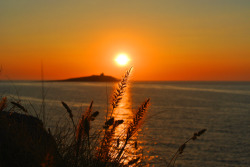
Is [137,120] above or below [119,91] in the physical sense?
below

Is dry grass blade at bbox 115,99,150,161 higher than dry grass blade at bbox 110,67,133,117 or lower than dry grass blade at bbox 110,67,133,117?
lower

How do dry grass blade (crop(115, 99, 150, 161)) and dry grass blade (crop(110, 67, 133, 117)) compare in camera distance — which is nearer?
dry grass blade (crop(115, 99, 150, 161))

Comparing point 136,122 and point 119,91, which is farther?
point 119,91

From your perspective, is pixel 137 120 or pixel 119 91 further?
pixel 119 91

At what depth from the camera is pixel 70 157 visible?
3.11 metres

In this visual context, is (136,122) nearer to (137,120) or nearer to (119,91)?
(137,120)

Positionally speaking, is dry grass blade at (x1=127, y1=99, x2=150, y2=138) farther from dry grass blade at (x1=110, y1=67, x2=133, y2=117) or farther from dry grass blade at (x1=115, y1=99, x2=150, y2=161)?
dry grass blade at (x1=110, y1=67, x2=133, y2=117)

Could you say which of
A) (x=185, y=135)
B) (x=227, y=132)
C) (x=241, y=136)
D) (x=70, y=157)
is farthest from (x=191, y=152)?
(x=70, y=157)

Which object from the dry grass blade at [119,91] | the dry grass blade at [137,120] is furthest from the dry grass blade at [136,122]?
the dry grass blade at [119,91]

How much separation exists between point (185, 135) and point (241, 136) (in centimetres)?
380

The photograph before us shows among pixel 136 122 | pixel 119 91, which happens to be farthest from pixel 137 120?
pixel 119 91

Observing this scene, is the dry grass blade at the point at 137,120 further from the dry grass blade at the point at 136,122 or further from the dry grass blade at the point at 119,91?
the dry grass blade at the point at 119,91

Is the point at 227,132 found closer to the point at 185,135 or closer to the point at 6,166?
the point at 185,135

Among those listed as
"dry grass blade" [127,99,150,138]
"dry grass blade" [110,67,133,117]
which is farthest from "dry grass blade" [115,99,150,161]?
"dry grass blade" [110,67,133,117]
